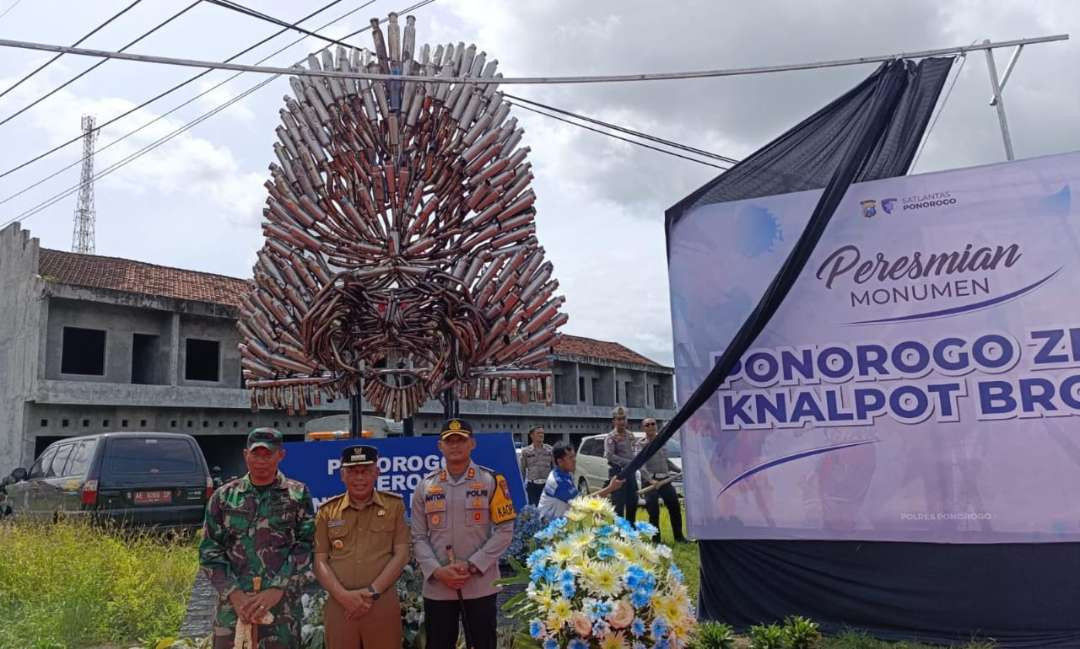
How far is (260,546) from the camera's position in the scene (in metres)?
4.09

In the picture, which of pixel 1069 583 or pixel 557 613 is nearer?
pixel 557 613

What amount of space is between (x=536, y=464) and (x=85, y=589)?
6189 mm

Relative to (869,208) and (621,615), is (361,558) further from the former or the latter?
(869,208)

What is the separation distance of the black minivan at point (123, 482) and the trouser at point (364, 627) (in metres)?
5.97

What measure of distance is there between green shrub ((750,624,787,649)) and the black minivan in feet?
23.3

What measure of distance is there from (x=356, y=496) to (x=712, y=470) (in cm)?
275

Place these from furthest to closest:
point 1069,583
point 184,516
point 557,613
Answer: point 184,516 → point 1069,583 → point 557,613

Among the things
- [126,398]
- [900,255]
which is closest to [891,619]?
[900,255]

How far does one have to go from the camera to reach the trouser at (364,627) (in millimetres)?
4023

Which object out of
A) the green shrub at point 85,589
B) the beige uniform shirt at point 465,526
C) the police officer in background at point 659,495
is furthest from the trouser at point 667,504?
the beige uniform shirt at point 465,526

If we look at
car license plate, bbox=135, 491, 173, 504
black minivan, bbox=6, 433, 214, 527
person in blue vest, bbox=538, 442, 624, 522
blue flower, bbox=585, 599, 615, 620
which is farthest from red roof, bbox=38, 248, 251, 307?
blue flower, bbox=585, 599, 615, 620

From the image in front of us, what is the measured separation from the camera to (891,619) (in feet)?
17.1

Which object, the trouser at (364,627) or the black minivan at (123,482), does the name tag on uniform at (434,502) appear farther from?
the black minivan at (123,482)

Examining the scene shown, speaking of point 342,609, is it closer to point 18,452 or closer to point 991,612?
point 991,612
